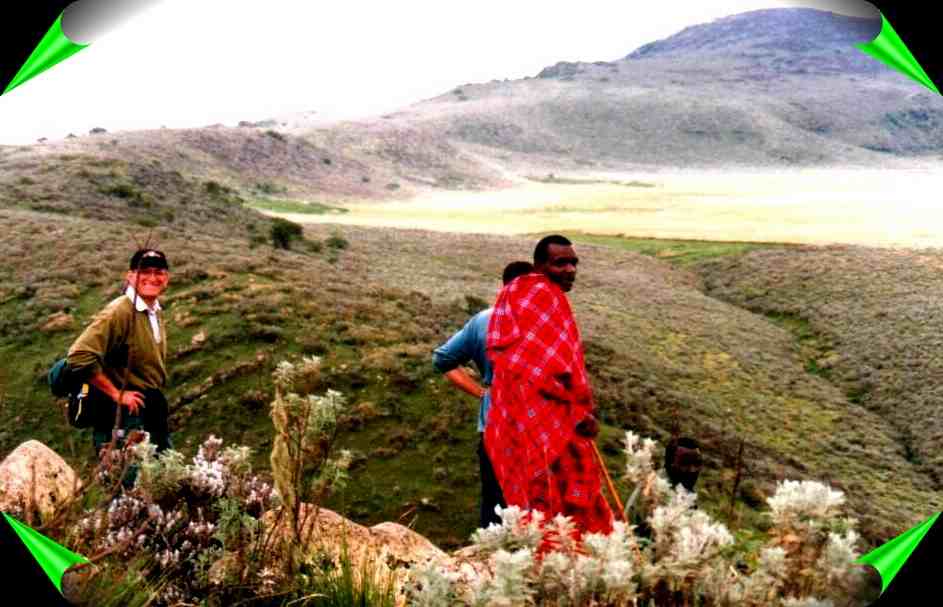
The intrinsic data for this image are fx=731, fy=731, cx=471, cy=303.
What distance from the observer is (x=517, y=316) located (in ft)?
11.5

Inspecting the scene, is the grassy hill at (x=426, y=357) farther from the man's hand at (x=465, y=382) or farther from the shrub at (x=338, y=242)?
the shrub at (x=338, y=242)

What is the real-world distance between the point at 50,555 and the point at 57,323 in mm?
5134

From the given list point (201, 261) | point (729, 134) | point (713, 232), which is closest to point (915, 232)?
point (713, 232)

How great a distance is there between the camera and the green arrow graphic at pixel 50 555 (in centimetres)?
283

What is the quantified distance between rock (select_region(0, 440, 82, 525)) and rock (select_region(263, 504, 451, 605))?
0.95 m

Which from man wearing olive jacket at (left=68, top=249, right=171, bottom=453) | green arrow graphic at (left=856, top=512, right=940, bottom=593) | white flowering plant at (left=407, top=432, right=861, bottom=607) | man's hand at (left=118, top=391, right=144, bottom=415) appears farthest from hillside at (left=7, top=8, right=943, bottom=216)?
man's hand at (left=118, top=391, right=144, bottom=415)

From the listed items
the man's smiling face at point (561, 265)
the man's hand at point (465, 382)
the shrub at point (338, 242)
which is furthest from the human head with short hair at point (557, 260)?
the shrub at point (338, 242)

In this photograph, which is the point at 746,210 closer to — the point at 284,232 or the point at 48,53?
the point at 48,53

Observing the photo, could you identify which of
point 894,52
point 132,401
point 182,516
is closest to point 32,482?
point 182,516

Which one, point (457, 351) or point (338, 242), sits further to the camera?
point (338, 242)

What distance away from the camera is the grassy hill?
18.5ft

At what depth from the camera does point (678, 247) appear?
5.68 m

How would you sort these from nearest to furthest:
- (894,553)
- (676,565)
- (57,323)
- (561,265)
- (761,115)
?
(676,565) < (894,553) < (561,265) < (57,323) < (761,115)

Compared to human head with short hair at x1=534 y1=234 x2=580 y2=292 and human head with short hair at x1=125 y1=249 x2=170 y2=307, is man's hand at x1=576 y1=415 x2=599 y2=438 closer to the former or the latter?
human head with short hair at x1=534 y1=234 x2=580 y2=292
